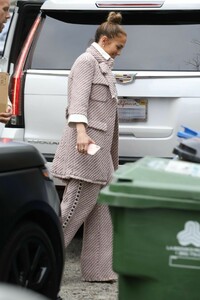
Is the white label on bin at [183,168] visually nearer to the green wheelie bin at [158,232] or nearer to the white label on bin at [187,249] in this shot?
the green wheelie bin at [158,232]

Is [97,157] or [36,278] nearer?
[36,278]

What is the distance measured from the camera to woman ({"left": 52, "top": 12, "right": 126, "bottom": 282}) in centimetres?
620

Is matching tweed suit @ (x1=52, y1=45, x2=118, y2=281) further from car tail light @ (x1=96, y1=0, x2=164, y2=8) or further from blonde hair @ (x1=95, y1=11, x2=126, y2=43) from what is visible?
car tail light @ (x1=96, y1=0, x2=164, y2=8)

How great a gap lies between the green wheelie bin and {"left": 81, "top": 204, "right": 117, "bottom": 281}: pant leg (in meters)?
2.27

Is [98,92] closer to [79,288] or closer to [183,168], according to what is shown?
[79,288]

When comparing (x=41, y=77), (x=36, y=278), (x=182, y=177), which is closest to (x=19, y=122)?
(x=41, y=77)

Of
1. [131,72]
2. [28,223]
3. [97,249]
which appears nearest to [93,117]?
[131,72]

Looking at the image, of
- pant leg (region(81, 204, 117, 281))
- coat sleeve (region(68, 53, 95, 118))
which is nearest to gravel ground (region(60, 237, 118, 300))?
pant leg (region(81, 204, 117, 281))

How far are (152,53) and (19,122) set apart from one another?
1144mm

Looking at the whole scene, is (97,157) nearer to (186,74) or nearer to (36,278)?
(186,74)

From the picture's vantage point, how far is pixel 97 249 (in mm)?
6441

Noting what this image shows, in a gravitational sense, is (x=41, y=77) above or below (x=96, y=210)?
above

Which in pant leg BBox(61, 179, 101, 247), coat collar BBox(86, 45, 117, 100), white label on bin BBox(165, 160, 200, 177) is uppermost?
coat collar BBox(86, 45, 117, 100)

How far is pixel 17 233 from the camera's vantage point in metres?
4.61
